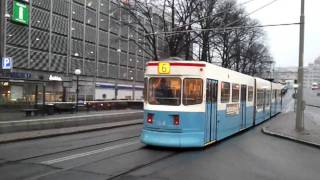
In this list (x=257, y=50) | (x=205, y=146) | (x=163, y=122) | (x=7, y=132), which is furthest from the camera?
(x=257, y=50)

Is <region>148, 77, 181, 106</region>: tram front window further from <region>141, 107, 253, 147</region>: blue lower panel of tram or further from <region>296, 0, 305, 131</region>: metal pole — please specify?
<region>296, 0, 305, 131</region>: metal pole

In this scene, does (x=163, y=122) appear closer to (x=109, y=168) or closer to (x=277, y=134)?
(x=109, y=168)

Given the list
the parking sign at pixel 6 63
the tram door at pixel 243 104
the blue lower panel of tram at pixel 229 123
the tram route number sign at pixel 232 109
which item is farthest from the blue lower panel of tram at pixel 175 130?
the tram door at pixel 243 104

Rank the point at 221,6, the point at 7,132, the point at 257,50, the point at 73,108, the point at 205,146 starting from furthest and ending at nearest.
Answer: the point at 257,50, the point at 221,6, the point at 73,108, the point at 7,132, the point at 205,146

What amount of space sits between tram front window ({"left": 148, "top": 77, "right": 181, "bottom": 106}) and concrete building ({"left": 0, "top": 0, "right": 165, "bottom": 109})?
91.5ft

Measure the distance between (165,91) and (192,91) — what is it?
910mm

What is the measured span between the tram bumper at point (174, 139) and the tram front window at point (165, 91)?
1011 mm

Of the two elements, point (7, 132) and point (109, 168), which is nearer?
point (109, 168)

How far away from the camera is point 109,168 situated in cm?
1212

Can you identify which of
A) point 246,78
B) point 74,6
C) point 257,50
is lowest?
point 246,78

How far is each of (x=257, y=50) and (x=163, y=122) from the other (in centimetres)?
6584

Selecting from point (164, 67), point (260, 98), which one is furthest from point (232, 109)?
point (260, 98)

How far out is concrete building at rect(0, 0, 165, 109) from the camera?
187 ft

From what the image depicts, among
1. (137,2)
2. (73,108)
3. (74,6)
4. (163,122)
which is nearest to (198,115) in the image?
(163,122)
